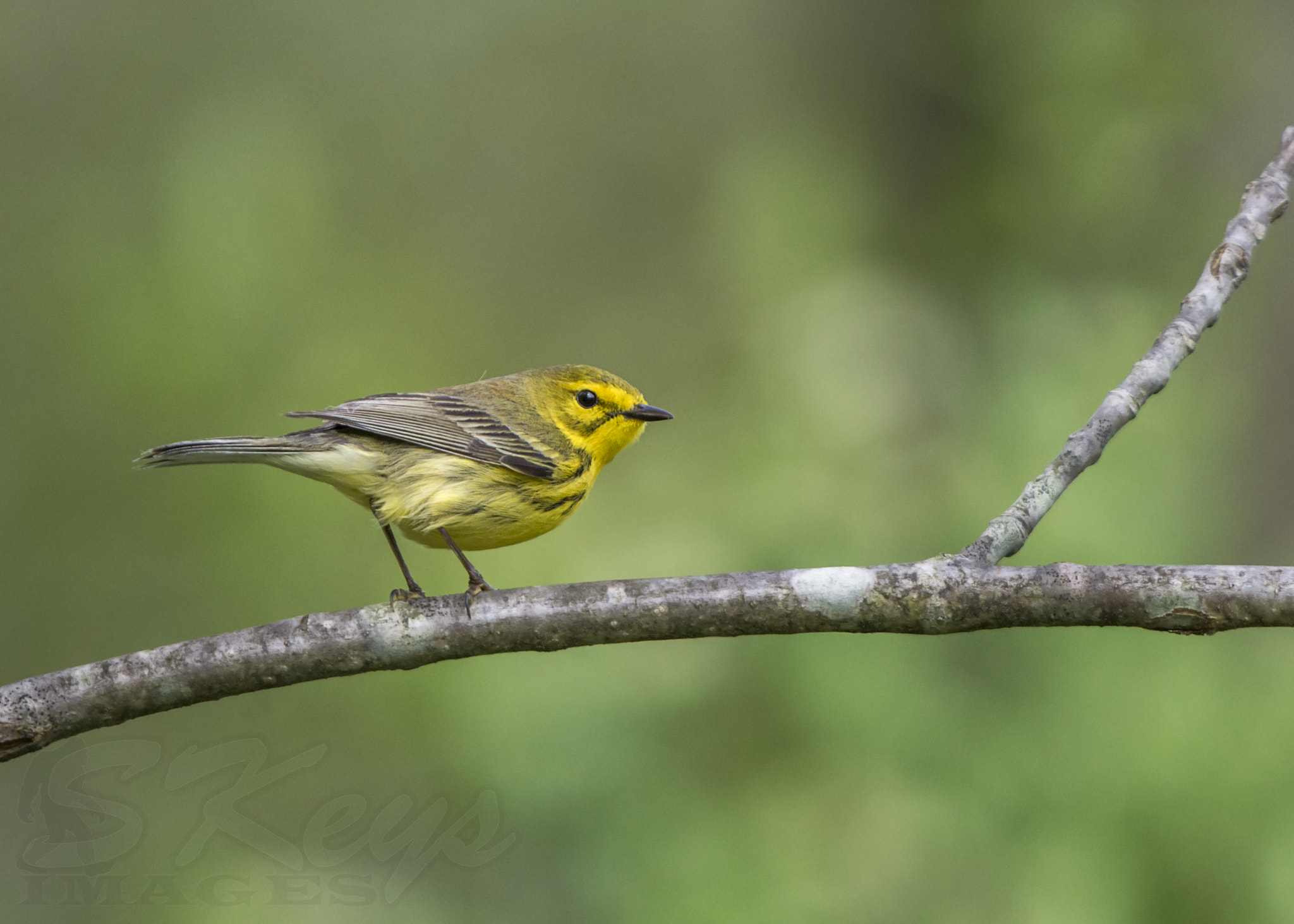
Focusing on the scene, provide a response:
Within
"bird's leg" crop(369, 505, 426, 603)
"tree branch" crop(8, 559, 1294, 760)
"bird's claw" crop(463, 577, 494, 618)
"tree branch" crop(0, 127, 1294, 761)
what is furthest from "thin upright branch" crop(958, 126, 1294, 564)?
"bird's leg" crop(369, 505, 426, 603)

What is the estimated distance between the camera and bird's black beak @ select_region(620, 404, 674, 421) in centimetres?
467

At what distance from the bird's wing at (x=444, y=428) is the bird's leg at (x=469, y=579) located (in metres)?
0.36

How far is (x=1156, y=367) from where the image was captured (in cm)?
321

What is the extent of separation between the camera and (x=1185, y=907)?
14.5 feet

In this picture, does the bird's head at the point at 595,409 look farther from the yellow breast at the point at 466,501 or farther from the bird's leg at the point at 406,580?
the bird's leg at the point at 406,580

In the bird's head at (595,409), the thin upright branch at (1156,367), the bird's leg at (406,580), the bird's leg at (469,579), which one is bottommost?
the bird's leg at (406,580)

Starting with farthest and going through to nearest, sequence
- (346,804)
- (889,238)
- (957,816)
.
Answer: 1. (889,238)
2. (346,804)
3. (957,816)

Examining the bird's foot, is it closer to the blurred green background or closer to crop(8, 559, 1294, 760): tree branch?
crop(8, 559, 1294, 760): tree branch

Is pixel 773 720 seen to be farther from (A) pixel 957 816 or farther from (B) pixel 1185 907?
(B) pixel 1185 907

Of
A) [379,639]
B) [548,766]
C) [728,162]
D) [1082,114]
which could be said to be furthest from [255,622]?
[1082,114]

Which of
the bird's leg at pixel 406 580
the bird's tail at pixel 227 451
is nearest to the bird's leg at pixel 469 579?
the bird's leg at pixel 406 580

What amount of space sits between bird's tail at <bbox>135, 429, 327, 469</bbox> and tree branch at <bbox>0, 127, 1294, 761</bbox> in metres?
0.98

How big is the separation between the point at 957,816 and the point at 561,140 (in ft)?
25.0

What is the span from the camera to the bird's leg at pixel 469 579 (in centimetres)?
309
